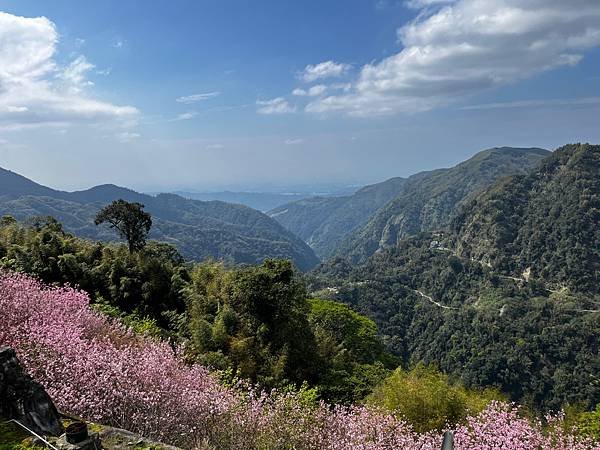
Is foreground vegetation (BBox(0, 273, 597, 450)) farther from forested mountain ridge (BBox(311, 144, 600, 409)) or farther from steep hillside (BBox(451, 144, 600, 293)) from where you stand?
steep hillside (BBox(451, 144, 600, 293))

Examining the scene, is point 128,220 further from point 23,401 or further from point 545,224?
point 545,224

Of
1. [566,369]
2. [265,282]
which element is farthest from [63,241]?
[566,369]

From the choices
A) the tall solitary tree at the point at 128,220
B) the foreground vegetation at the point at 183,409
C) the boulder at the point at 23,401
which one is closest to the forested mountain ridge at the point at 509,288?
the tall solitary tree at the point at 128,220

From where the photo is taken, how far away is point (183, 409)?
7391mm

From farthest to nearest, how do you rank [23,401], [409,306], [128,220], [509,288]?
[409,306] → [509,288] → [128,220] → [23,401]

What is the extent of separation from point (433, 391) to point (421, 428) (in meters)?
0.98

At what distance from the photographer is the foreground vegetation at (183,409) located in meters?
6.99

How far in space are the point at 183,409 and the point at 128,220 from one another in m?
13.6

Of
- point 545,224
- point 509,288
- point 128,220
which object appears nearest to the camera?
point 128,220

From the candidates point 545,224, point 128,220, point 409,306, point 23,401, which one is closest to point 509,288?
point 409,306

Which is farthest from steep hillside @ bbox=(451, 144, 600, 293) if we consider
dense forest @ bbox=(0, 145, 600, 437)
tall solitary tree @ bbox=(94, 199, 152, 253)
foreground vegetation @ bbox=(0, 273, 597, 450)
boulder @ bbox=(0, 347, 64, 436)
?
boulder @ bbox=(0, 347, 64, 436)

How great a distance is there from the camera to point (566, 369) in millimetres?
74812

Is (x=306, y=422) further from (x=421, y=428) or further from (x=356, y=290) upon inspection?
(x=356, y=290)

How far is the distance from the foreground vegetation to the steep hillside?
119 m
